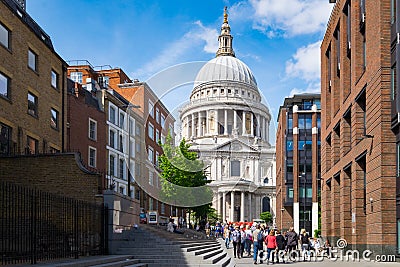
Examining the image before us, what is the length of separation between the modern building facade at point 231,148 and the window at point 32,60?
87.2 m

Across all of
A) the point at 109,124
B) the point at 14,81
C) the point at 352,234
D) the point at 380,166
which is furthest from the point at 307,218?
the point at 14,81

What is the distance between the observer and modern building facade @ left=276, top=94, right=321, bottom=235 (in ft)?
264

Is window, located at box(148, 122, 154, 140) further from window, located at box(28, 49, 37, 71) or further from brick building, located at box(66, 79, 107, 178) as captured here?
window, located at box(28, 49, 37, 71)

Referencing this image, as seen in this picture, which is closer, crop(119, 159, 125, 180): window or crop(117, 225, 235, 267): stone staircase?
crop(117, 225, 235, 267): stone staircase

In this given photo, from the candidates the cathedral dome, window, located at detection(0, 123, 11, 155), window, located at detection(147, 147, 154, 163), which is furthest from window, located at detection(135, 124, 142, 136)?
the cathedral dome

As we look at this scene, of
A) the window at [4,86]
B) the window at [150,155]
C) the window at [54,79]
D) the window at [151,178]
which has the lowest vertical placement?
the window at [151,178]

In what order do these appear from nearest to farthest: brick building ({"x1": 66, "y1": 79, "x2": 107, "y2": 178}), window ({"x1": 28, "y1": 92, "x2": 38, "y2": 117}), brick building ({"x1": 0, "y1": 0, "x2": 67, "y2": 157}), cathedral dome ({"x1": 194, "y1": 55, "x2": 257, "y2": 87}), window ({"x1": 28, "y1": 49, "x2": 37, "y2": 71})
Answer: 1. brick building ({"x1": 0, "y1": 0, "x2": 67, "y2": 157})
2. window ({"x1": 28, "y1": 92, "x2": 38, "y2": 117})
3. window ({"x1": 28, "y1": 49, "x2": 37, "y2": 71})
4. brick building ({"x1": 66, "y1": 79, "x2": 107, "y2": 178})
5. cathedral dome ({"x1": 194, "y1": 55, "x2": 257, "y2": 87})

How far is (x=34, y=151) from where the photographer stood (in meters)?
33.0

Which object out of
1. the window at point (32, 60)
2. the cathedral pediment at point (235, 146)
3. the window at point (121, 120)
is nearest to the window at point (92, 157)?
the window at point (121, 120)

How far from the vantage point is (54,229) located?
23500 millimetres

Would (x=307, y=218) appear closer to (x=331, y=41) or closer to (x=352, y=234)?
(x=331, y=41)

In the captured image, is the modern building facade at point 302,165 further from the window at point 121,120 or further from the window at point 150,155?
the window at point 121,120

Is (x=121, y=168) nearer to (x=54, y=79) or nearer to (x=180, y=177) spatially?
(x=180, y=177)

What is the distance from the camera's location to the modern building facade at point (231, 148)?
124500mm
